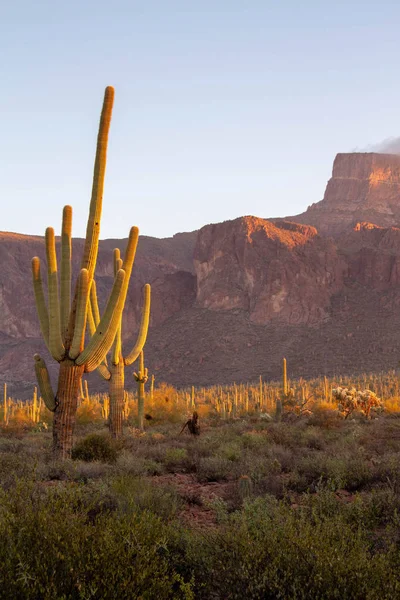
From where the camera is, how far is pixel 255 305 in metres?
85.7

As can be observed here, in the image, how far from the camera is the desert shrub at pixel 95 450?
10.7 metres

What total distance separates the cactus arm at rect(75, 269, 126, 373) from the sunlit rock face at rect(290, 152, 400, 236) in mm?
116405

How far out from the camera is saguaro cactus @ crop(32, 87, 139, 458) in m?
10.2

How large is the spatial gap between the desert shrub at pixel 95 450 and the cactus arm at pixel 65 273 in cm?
228

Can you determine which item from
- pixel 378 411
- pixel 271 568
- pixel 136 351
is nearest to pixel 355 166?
pixel 378 411

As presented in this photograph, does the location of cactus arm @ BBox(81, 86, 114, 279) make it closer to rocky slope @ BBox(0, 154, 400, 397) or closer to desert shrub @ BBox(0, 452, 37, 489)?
desert shrub @ BBox(0, 452, 37, 489)

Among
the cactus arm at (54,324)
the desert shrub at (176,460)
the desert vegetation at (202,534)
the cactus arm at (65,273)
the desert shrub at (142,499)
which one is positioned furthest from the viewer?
the cactus arm at (65,273)

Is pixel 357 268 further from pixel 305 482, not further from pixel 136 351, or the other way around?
pixel 305 482

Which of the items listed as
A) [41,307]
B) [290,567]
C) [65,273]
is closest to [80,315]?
[65,273]

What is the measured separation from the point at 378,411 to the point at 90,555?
24.4 meters

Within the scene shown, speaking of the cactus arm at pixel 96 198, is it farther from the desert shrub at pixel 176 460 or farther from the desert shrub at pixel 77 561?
the desert shrub at pixel 77 561

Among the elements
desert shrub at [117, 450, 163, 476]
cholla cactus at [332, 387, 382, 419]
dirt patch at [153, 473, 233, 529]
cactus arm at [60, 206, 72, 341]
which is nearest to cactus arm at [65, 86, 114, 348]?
cactus arm at [60, 206, 72, 341]

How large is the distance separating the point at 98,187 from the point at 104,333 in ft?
9.28

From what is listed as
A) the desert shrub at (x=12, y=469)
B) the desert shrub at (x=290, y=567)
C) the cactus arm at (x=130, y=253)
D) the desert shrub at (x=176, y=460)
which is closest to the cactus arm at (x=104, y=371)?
the cactus arm at (x=130, y=253)
